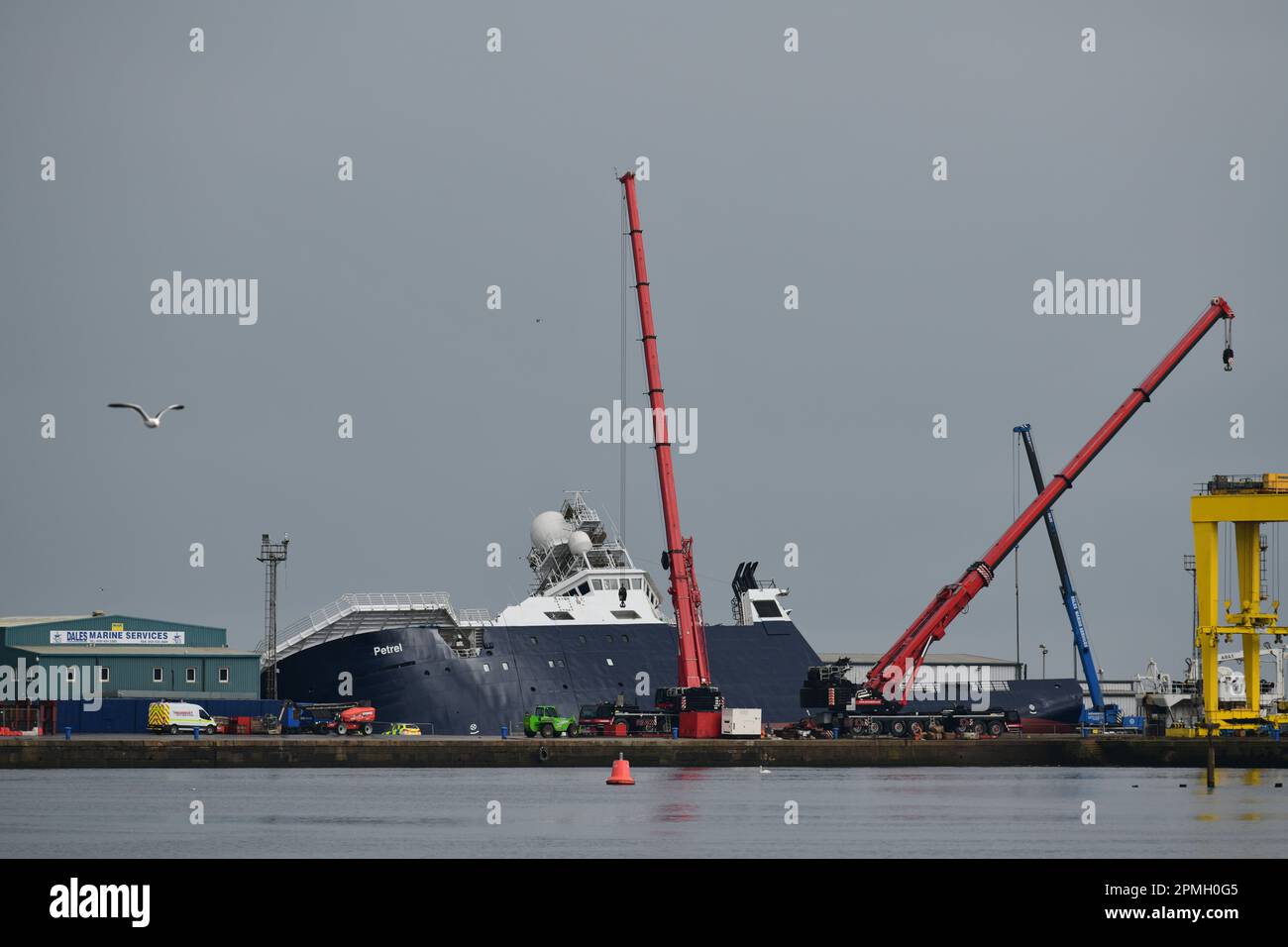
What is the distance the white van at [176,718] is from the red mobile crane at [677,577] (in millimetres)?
19646

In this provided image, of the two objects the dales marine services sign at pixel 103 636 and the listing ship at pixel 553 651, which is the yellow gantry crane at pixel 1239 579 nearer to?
the listing ship at pixel 553 651

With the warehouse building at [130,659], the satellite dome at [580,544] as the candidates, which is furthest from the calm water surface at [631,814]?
the satellite dome at [580,544]

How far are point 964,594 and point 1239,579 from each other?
14195mm

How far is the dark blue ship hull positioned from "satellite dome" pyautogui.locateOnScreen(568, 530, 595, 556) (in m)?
4.91

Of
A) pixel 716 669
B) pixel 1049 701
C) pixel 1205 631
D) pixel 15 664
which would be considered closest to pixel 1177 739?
pixel 1205 631

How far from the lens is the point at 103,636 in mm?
97000

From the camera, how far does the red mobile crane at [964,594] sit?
92188mm

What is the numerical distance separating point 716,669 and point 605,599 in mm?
5891

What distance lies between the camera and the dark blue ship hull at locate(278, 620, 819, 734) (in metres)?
90.6

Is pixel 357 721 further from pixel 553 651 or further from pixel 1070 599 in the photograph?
pixel 1070 599

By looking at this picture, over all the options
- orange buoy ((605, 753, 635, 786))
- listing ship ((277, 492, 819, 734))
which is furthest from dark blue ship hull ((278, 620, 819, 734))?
orange buoy ((605, 753, 635, 786))

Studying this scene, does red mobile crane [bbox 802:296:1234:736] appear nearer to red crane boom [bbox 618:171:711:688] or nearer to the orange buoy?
red crane boom [bbox 618:171:711:688]

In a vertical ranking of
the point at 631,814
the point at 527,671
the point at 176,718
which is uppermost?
the point at 527,671

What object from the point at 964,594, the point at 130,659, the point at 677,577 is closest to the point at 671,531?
the point at 677,577
